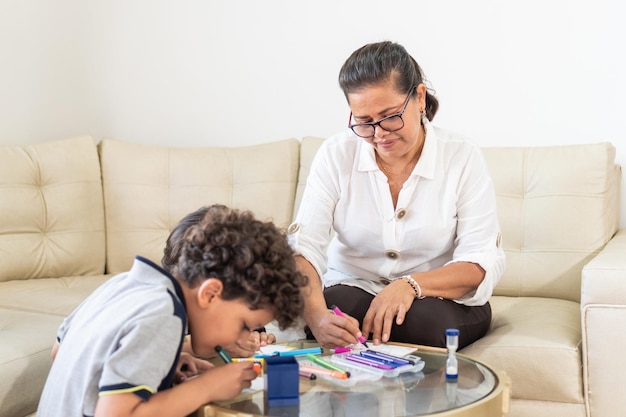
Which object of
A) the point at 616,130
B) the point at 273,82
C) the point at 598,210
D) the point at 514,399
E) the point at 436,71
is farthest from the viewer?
the point at 273,82

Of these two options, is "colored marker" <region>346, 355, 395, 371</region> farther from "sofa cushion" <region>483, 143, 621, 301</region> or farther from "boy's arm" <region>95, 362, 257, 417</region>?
"sofa cushion" <region>483, 143, 621, 301</region>

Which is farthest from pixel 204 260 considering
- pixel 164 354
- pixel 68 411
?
pixel 68 411

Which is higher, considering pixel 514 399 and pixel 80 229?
pixel 80 229

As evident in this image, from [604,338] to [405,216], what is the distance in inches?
21.3

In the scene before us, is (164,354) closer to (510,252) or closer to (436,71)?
(510,252)

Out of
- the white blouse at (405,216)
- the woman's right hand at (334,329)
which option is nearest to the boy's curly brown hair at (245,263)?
the woman's right hand at (334,329)

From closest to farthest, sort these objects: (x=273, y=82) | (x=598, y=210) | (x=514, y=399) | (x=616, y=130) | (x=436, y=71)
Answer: (x=514, y=399), (x=598, y=210), (x=616, y=130), (x=436, y=71), (x=273, y=82)

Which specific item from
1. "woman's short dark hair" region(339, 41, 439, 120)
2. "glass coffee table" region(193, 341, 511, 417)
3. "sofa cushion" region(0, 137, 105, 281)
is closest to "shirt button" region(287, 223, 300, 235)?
"woman's short dark hair" region(339, 41, 439, 120)

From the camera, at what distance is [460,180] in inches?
78.4

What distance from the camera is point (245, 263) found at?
1298 mm

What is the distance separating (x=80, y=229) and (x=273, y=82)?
0.92 m

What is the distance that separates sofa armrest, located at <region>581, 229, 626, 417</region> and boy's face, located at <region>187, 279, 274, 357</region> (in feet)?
2.87

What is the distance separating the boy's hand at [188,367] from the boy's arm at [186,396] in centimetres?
12

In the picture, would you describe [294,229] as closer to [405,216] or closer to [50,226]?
[405,216]
